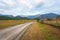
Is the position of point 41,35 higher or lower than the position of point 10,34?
lower

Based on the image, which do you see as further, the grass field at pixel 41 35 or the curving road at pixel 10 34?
the grass field at pixel 41 35

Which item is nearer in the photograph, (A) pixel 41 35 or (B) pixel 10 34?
(B) pixel 10 34

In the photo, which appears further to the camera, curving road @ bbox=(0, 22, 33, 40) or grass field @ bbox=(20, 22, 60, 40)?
grass field @ bbox=(20, 22, 60, 40)
